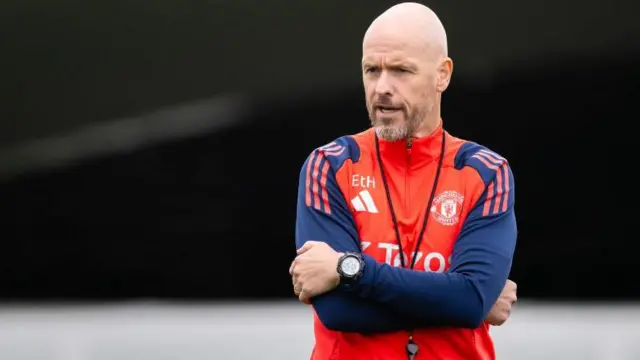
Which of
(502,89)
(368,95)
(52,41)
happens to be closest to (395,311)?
(368,95)

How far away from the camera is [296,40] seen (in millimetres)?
5129

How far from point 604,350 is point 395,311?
113 inches

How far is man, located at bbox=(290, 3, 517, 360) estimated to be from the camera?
2.49m

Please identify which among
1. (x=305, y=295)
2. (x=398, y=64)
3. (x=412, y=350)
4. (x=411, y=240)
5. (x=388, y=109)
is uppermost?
(x=398, y=64)

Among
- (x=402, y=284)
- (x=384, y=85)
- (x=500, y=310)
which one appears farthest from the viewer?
(x=500, y=310)

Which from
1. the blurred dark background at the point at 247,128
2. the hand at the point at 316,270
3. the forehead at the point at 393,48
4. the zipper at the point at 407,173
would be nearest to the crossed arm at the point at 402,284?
the hand at the point at 316,270

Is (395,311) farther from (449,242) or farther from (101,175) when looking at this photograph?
(101,175)

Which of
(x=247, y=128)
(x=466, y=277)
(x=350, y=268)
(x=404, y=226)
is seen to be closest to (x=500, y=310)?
(x=466, y=277)

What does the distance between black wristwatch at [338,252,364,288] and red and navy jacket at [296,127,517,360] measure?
1cm

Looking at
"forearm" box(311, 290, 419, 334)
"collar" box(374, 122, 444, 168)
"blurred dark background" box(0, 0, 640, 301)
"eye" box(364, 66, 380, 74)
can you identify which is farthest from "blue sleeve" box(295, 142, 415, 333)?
"blurred dark background" box(0, 0, 640, 301)

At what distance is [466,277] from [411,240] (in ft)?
0.50

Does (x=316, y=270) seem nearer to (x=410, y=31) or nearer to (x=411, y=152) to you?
(x=411, y=152)

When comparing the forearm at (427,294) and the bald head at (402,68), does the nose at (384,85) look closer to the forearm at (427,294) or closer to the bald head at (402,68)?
the bald head at (402,68)

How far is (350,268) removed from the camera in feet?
8.10
